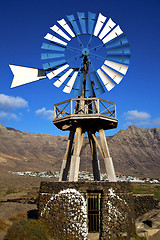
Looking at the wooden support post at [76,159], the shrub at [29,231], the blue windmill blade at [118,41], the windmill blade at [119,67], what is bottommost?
the shrub at [29,231]

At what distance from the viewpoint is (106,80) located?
12.9m

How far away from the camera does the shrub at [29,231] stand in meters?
9.60

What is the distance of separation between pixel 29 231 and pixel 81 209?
2387 millimetres

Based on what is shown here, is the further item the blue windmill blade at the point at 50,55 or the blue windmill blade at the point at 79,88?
the blue windmill blade at the point at 79,88

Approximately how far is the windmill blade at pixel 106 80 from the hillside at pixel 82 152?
57.9 m

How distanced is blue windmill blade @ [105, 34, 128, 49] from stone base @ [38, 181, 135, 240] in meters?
7.40

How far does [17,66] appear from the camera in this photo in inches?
513

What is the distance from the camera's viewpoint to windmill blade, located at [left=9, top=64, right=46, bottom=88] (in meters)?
13.0

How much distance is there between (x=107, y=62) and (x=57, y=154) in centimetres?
8620

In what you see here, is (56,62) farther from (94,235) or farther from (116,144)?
(116,144)

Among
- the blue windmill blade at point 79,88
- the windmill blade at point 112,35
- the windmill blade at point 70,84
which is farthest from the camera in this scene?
the blue windmill blade at point 79,88

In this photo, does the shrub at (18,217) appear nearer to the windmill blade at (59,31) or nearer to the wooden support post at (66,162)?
the wooden support post at (66,162)

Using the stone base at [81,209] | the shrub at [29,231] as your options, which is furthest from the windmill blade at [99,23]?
the shrub at [29,231]

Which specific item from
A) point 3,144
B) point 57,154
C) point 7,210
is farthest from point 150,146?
point 7,210
